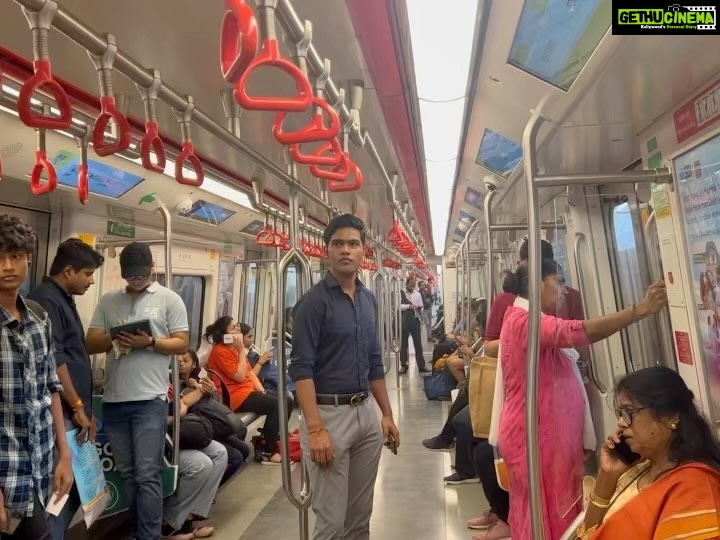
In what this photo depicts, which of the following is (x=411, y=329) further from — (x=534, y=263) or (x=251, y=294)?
(x=534, y=263)

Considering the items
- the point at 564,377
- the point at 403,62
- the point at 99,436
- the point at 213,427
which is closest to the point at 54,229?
the point at 99,436

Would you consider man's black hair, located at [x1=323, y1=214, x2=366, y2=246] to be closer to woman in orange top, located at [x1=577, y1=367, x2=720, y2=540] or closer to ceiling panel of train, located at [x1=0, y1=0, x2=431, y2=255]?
ceiling panel of train, located at [x1=0, y1=0, x2=431, y2=255]

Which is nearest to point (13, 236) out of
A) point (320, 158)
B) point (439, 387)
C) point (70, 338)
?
point (70, 338)

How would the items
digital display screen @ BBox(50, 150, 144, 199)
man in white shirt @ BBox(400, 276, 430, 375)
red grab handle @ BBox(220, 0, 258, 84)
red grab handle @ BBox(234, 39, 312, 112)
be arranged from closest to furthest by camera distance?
1. red grab handle @ BBox(220, 0, 258, 84)
2. red grab handle @ BBox(234, 39, 312, 112)
3. digital display screen @ BBox(50, 150, 144, 199)
4. man in white shirt @ BBox(400, 276, 430, 375)

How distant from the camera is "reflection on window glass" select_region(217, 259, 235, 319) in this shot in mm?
5875

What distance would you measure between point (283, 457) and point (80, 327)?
4.02ft

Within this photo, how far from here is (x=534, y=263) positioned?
152 cm

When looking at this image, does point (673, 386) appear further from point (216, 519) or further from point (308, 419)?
point (216, 519)

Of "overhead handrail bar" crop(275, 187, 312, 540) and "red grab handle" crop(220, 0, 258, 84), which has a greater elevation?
"red grab handle" crop(220, 0, 258, 84)

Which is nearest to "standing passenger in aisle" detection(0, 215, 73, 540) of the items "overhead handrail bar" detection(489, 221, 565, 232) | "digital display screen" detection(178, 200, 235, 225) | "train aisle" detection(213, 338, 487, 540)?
"train aisle" detection(213, 338, 487, 540)

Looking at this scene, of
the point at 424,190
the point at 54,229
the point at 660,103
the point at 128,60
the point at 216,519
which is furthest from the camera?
the point at 424,190

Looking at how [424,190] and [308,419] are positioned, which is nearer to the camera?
[308,419]

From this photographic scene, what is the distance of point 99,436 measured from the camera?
116 inches

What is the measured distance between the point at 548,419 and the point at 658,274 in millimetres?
836
